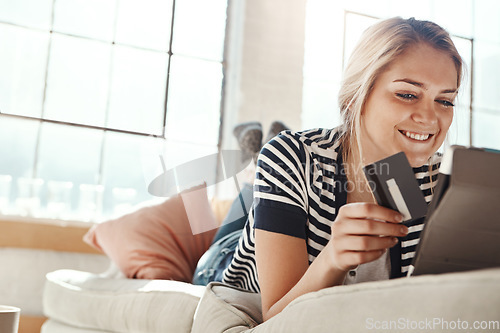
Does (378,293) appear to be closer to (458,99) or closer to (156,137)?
(458,99)

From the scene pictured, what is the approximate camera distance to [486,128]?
4.40m

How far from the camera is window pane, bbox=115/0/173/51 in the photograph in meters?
3.29

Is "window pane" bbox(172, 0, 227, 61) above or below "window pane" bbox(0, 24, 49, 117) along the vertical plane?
above

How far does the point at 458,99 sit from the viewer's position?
120 centimetres

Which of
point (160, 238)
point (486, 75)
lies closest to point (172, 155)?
point (160, 238)

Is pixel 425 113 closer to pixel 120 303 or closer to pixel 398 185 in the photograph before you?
pixel 398 185

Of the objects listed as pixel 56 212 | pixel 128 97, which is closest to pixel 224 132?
pixel 128 97

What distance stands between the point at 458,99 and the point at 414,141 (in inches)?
7.3

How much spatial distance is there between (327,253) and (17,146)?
2636 millimetres

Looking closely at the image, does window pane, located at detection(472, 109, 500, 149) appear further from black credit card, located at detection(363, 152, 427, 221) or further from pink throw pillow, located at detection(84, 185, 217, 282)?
black credit card, located at detection(363, 152, 427, 221)

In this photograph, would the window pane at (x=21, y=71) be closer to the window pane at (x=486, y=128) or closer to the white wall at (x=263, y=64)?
the white wall at (x=263, y=64)

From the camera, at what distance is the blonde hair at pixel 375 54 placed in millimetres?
1108

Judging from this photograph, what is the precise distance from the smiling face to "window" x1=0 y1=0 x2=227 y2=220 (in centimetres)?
200

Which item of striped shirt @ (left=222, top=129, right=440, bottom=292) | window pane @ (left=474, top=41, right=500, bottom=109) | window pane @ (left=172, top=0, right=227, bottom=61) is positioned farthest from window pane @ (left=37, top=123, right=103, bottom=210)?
window pane @ (left=474, top=41, right=500, bottom=109)
